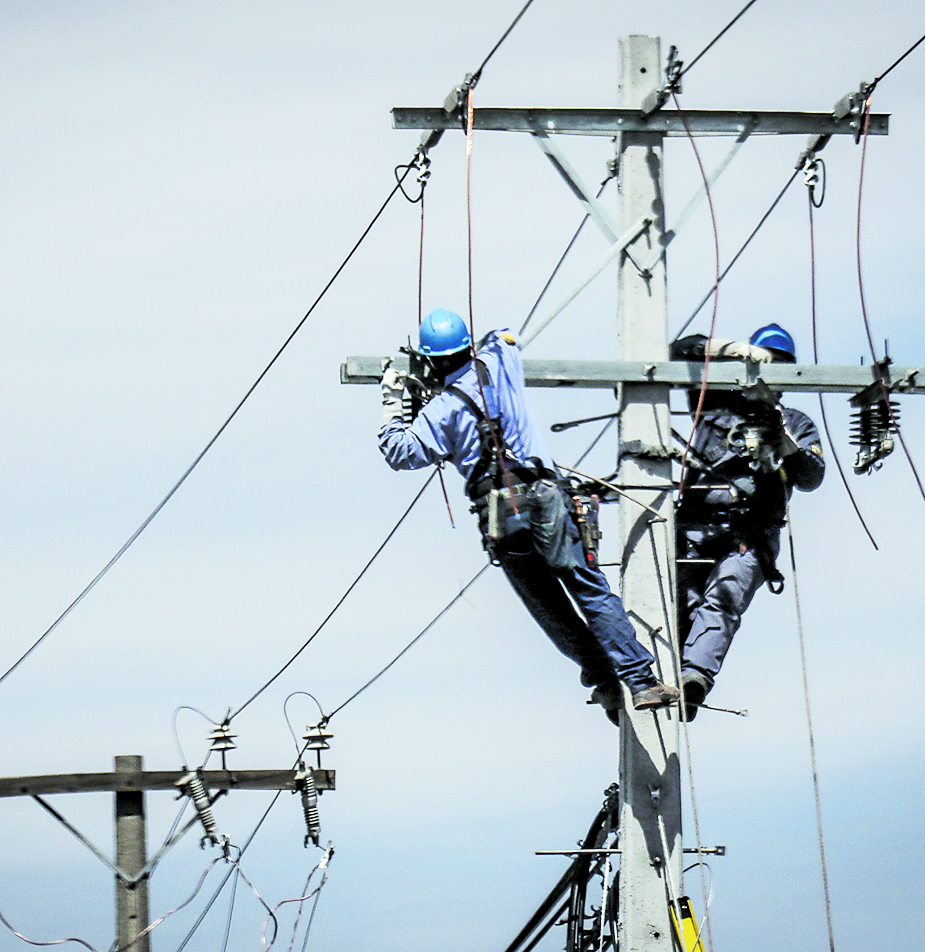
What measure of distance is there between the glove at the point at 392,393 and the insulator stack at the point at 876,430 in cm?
271

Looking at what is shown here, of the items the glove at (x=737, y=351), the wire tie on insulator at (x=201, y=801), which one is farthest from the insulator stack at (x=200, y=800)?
the glove at (x=737, y=351)

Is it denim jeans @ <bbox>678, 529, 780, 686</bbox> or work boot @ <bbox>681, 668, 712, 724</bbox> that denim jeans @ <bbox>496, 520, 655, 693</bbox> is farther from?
denim jeans @ <bbox>678, 529, 780, 686</bbox>

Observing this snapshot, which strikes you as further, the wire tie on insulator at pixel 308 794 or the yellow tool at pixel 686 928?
the wire tie on insulator at pixel 308 794

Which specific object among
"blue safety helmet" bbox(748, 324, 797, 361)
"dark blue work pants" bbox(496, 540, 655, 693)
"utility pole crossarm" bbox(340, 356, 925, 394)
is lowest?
"dark blue work pants" bbox(496, 540, 655, 693)

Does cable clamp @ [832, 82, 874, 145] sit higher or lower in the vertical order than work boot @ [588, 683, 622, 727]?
higher

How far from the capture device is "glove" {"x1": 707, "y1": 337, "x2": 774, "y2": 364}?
31.6 feet

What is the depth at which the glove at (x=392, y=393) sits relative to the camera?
8859mm

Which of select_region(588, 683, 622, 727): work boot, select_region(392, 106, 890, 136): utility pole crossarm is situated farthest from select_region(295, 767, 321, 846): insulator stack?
select_region(392, 106, 890, 136): utility pole crossarm

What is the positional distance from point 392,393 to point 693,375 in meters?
1.73

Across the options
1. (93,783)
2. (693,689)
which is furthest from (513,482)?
(93,783)

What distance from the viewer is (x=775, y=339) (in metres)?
10.6

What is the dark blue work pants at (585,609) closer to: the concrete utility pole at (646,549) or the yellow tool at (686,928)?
the concrete utility pole at (646,549)

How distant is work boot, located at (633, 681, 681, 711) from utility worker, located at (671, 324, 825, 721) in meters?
0.87

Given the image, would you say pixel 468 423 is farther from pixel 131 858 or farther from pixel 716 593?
pixel 131 858
